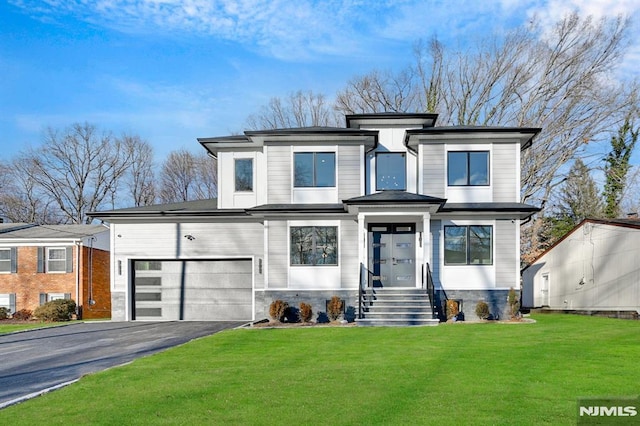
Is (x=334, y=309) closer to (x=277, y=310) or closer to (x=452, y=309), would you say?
(x=277, y=310)

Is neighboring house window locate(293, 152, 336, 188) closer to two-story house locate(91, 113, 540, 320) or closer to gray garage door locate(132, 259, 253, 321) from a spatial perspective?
two-story house locate(91, 113, 540, 320)

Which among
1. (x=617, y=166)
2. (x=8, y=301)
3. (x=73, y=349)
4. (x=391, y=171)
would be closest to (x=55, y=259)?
(x=8, y=301)

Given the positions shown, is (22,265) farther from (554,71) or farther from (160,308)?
(554,71)

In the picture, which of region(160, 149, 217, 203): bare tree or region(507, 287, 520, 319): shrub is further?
region(160, 149, 217, 203): bare tree

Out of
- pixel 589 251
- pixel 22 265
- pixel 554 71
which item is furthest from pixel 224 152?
pixel 554 71

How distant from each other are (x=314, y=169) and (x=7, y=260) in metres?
16.1

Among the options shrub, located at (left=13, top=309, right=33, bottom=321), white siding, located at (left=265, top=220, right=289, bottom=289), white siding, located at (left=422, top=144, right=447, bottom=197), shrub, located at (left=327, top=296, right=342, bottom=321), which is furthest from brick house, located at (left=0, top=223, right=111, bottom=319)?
white siding, located at (left=422, top=144, right=447, bottom=197)

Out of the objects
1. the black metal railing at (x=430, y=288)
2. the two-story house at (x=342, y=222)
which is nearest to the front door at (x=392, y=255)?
the two-story house at (x=342, y=222)

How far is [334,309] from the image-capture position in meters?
18.1

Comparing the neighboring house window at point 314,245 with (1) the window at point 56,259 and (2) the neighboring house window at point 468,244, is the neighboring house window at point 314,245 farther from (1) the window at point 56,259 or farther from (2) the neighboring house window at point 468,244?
(1) the window at point 56,259

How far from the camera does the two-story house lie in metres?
18.5

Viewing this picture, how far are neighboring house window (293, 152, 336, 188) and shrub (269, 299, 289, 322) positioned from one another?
4090 millimetres

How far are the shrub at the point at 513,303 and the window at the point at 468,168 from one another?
378cm

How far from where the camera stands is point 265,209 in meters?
18.5
